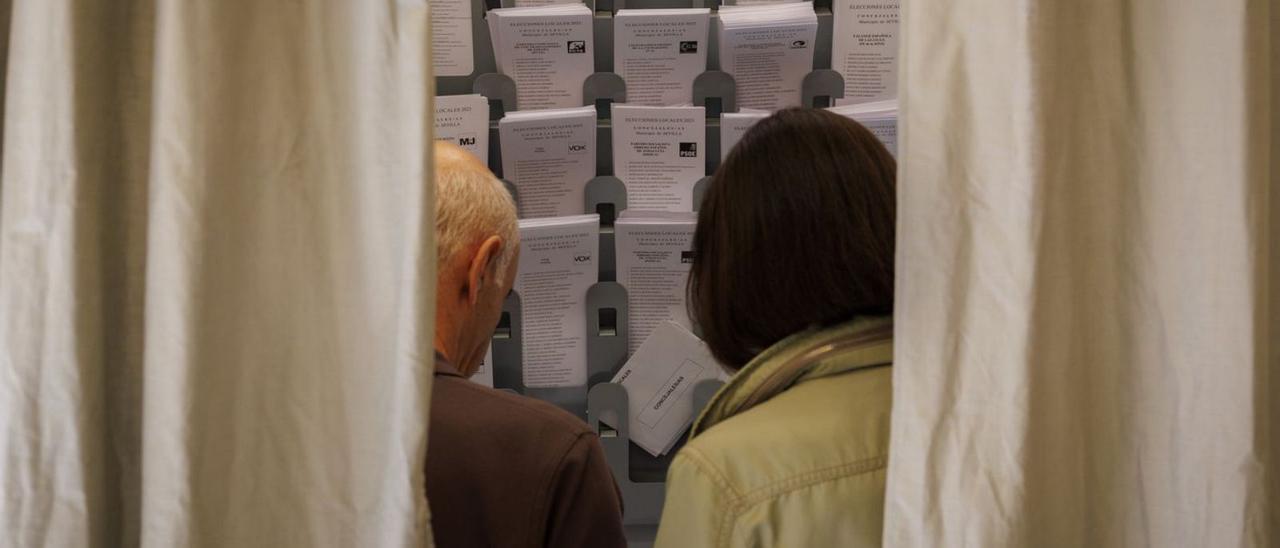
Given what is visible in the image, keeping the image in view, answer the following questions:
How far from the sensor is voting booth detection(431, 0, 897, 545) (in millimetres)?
1679

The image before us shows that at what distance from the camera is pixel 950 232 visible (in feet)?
2.88

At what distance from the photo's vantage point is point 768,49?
168 centimetres

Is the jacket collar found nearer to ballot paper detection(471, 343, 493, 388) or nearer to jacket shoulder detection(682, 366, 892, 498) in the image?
jacket shoulder detection(682, 366, 892, 498)

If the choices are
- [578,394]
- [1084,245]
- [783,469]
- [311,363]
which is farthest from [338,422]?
[578,394]

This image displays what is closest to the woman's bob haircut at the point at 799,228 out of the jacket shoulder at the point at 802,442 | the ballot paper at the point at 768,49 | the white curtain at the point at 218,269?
the jacket shoulder at the point at 802,442

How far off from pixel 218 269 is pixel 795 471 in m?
0.51

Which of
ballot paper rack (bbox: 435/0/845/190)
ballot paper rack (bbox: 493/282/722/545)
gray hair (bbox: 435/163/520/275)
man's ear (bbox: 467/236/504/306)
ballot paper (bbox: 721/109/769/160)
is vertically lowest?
ballot paper rack (bbox: 493/282/722/545)

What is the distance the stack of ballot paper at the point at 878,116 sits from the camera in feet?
5.40

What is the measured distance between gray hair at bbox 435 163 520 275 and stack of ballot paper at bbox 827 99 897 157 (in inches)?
19.4

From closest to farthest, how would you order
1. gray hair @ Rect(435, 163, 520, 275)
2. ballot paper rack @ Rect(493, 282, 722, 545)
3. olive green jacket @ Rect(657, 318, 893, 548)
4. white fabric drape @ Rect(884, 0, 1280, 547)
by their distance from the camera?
1. white fabric drape @ Rect(884, 0, 1280, 547)
2. olive green jacket @ Rect(657, 318, 893, 548)
3. gray hair @ Rect(435, 163, 520, 275)
4. ballot paper rack @ Rect(493, 282, 722, 545)

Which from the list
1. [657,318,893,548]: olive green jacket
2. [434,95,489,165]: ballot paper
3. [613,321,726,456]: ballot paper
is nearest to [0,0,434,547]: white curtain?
[657,318,893,548]: olive green jacket

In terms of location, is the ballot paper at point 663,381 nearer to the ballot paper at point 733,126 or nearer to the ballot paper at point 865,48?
the ballot paper at point 733,126

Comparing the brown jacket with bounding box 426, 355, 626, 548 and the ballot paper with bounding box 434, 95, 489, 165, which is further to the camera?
the ballot paper with bounding box 434, 95, 489, 165

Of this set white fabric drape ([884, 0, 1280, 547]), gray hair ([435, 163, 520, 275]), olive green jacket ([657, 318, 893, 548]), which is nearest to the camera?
white fabric drape ([884, 0, 1280, 547])
